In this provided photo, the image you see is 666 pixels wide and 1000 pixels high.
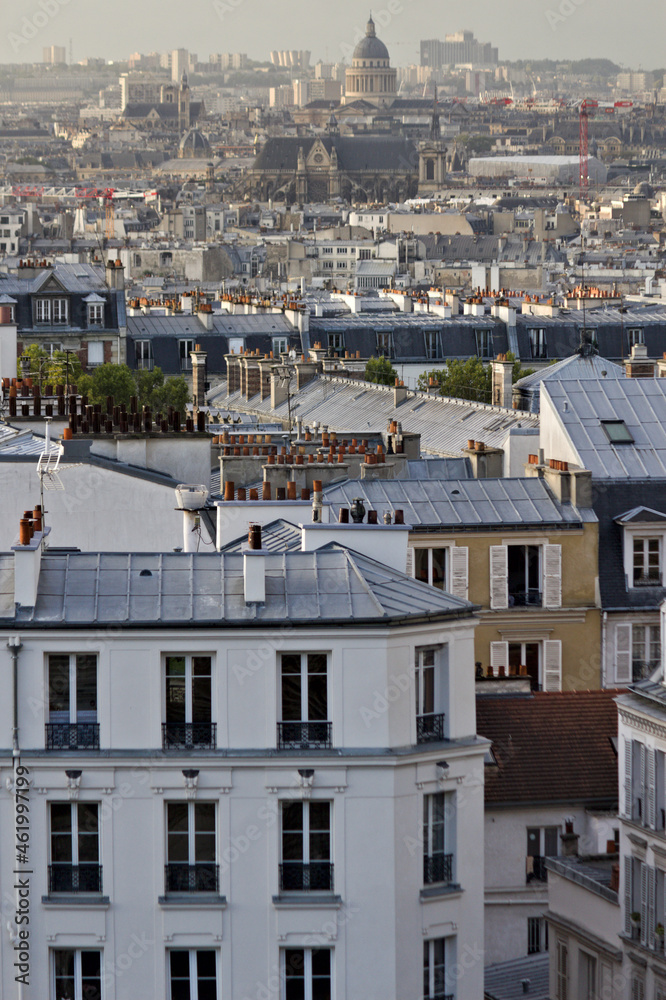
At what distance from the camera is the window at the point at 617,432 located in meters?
24.9

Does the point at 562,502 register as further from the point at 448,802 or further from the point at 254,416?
the point at 254,416

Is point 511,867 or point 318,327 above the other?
point 318,327

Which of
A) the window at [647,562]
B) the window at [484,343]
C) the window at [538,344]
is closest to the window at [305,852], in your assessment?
the window at [647,562]

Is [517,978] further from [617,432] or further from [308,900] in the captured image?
[617,432]

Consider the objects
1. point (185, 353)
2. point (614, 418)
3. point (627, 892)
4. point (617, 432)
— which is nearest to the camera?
point (627, 892)

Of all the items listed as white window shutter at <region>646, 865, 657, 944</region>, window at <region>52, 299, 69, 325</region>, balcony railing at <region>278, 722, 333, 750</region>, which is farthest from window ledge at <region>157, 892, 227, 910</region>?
window at <region>52, 299, 69, 325</region>

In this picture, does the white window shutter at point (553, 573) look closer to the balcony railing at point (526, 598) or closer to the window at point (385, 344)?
the balcony railing at point (526, 598)

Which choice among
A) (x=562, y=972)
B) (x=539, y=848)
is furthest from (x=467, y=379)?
(x=562, y=972)

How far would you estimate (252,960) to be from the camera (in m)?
15.4

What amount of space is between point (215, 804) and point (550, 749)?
4.46 m

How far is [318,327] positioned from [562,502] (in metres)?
36.1

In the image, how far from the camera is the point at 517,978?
18.3 meters

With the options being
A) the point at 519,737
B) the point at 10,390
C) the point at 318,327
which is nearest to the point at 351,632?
the point at 519,737

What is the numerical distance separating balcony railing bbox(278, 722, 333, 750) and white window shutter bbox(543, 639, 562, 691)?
8.06 meters
